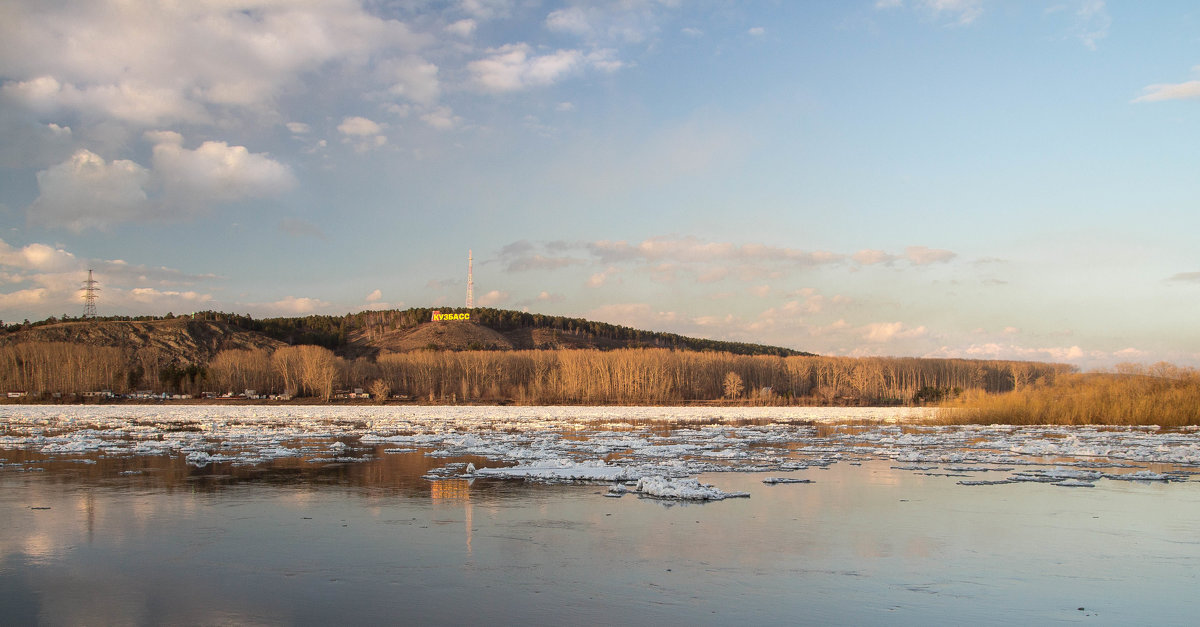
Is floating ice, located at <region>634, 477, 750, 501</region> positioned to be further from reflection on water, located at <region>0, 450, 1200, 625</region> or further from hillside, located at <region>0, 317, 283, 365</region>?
hillside, located at <region>0, 317, 283, 365</region>

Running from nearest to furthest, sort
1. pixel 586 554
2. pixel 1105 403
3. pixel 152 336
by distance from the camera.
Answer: pixel 586 554, pixel 1105 403, pixel 152 336

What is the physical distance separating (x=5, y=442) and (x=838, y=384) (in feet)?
197

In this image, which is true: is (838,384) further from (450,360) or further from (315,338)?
(315,338)

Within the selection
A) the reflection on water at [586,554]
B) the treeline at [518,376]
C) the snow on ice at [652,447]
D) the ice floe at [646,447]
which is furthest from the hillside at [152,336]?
the reflection on water at [586,554]

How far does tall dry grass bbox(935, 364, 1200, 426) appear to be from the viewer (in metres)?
29.2

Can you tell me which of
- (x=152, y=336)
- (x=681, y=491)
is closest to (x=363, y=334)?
(x=152, y=336)

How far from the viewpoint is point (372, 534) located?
9.12 metres

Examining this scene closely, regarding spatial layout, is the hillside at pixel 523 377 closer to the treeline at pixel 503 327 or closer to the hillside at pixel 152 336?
the hillside at pixel 152 336

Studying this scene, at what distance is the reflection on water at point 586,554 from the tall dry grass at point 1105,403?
739 inches

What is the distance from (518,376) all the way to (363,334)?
3457 inches

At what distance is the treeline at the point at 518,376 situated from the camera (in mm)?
61938

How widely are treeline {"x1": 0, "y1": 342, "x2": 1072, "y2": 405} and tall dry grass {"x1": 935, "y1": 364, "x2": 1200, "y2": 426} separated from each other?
26.8 metres

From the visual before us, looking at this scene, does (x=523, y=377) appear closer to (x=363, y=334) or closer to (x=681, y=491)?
(x=681, y=491)

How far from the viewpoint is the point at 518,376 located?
69875 mm
